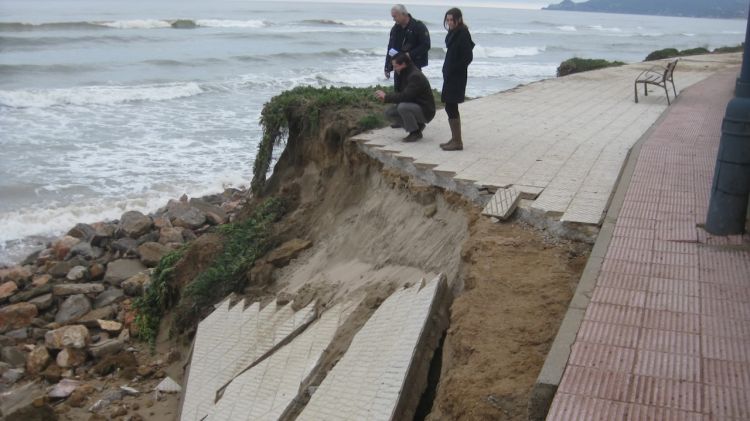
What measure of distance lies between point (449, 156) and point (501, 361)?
395 centimetres

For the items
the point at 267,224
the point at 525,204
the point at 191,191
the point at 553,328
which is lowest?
the point at 191,191

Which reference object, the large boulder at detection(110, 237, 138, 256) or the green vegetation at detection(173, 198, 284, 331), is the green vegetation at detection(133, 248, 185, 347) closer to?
the green vegetation at detection(173, 198, 284, 331)

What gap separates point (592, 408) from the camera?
3127 mm

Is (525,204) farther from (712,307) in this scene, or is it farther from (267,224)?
(267,224)

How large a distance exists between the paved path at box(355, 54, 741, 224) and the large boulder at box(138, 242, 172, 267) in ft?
13.7

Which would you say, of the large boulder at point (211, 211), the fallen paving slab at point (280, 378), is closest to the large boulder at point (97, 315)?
the large boulder at point (211, 211)

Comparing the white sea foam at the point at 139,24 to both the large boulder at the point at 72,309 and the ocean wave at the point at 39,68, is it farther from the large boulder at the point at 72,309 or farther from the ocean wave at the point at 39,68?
the large boulder at the point at 72,309

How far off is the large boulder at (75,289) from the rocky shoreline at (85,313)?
0.5 inches

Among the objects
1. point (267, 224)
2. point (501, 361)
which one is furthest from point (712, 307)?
point (267, 224)

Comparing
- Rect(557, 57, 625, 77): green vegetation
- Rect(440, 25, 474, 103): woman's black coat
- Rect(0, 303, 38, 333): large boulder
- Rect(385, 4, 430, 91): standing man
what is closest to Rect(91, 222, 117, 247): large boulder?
Rect(0, 303, 38, 333): large boulder

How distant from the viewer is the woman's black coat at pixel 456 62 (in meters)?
7.59

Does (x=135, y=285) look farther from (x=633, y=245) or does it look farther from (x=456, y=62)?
(x=633, y=245)

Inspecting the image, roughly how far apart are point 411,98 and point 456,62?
33.3 inches

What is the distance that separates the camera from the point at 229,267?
799cm
